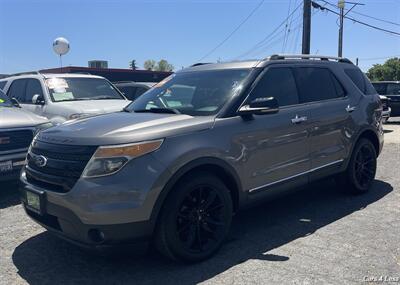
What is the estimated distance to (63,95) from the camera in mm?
8648

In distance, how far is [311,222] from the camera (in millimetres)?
4902

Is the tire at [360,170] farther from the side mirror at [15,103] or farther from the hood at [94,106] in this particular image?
the side mirror at [15,103]

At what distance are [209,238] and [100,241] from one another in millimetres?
1020

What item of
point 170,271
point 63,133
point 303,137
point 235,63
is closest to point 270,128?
point 303,137

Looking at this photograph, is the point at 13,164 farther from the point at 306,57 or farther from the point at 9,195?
the point at 306,57

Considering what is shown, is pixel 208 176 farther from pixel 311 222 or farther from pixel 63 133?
pixel 311 222

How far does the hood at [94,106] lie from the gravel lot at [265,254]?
112 inches

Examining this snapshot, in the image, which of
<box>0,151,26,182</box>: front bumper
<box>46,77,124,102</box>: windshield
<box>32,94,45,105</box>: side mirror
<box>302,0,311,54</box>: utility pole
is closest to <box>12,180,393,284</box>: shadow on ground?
<box>0,151,26,182</box>: front bumper

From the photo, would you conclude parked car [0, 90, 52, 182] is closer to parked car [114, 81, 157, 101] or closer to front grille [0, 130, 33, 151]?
front grille [0, 130, 33, 151]

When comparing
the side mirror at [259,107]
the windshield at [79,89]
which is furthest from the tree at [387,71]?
the side mirror at [259,107]

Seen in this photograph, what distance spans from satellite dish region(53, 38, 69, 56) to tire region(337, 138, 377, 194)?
14595mm

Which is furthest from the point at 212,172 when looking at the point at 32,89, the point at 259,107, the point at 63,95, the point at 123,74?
the point at 123,74

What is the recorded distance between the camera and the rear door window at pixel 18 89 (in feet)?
30.8

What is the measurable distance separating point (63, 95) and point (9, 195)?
9.47 ft
